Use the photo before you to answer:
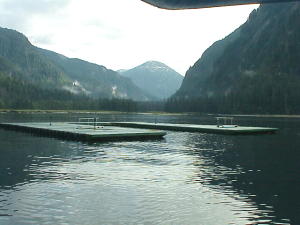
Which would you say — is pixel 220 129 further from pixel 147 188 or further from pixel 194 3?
pixel 194 3

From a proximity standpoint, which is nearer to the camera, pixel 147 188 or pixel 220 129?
pixel 147 188

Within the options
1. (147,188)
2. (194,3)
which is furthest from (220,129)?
(194,3)

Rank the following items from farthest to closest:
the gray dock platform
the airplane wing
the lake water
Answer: the gray dock platform
the lake water
the airplane wing

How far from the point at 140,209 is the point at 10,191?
348 inches

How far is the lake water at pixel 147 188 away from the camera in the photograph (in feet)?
65.6

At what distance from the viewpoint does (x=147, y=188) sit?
2641 centimetres

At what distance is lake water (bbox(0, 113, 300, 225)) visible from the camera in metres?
20.0

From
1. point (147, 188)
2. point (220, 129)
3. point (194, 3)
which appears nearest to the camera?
point (194, 3)

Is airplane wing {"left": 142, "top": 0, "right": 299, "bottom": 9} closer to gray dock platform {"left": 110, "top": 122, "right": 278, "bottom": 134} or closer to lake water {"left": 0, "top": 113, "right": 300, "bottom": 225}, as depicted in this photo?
lake water {"left": 0, "top": 113, "right": 300, "bottom": 225}

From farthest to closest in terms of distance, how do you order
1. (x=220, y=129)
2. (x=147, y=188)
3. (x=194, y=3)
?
1. (x=220, y=129)
2. (x=147, y=188)
3. (x=194, y=3)

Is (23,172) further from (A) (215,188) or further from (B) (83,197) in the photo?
(A) (215,188)

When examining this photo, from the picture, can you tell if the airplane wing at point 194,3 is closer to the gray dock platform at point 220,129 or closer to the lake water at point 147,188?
the lake water at point 147,188

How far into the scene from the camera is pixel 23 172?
1267 inches

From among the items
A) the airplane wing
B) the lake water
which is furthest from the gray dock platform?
the airplane wing
